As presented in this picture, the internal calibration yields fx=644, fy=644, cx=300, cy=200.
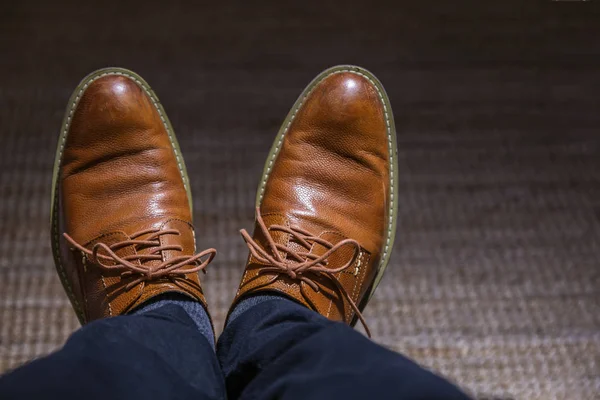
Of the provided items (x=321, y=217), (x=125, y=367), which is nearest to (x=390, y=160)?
(x=321, y=217)

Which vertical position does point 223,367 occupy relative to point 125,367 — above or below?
below

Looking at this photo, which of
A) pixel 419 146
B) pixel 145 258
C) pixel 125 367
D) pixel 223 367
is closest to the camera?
pixel 125 367

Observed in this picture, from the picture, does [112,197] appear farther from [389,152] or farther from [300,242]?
[389,152]

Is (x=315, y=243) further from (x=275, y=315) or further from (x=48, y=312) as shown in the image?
(x=48, y=312)

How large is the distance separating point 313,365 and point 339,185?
0.35 metres

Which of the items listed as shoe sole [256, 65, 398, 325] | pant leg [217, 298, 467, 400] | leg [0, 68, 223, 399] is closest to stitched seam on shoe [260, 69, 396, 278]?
shoe sole [256, 65, 398, 325]

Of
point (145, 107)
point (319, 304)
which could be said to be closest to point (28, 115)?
point (145, 107)

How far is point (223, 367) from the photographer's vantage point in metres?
0.61

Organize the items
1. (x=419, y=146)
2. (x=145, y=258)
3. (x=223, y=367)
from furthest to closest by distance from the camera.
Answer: (x=419, y=146)
(x=145, y=258)
(x=223, y=367)

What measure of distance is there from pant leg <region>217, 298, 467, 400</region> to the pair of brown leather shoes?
108 mm

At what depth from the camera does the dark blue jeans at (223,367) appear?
1.42ft

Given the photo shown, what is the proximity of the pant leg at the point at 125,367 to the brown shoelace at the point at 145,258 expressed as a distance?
0.12 metres

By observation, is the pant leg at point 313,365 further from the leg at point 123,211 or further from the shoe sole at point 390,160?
the shoe sole at point 390,160

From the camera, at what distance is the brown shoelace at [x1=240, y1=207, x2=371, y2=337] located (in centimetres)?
70
